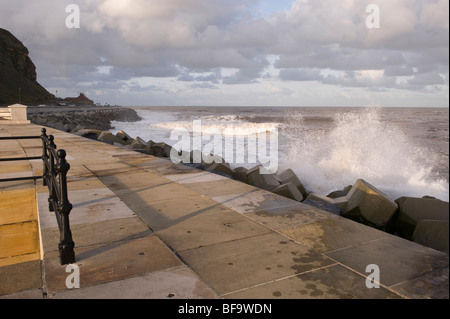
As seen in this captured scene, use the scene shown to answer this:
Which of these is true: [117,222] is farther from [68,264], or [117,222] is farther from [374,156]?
[374,156]

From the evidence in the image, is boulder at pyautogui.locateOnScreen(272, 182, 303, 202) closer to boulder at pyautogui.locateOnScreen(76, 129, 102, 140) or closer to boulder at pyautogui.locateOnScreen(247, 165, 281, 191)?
boulder at pyautogui.locateOnScreen(247, 165, 281, 191)

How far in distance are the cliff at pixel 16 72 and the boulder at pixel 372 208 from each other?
271 feet

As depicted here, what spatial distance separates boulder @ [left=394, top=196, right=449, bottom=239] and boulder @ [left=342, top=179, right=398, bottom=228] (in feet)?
0.58

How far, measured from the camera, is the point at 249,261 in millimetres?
2723

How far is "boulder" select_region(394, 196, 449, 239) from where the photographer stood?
5.02m

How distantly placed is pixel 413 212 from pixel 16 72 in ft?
325

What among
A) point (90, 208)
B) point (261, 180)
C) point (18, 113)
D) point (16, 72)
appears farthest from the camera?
point (16, 72)

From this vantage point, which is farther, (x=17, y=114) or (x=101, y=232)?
(x=17, y=114)

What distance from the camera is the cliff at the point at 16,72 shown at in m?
77.9

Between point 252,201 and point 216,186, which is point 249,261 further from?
point 216,186

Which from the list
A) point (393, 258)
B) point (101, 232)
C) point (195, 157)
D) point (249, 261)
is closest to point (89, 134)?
point (195, 157)

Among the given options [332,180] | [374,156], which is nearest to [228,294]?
[332,180]
